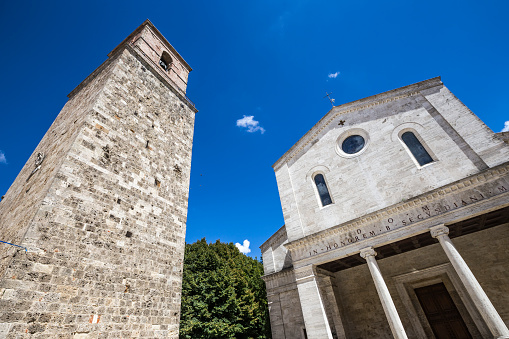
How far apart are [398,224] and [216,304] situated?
10100 mm

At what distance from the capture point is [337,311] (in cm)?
1070

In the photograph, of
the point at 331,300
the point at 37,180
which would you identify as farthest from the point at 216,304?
the point at 37,180

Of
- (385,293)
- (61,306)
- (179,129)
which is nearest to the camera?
(61,306)

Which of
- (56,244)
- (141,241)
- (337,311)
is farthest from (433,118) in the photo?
Result: (56,244)

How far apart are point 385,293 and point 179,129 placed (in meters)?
10.2

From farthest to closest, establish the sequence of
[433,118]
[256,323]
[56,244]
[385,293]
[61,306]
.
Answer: [256,323] < [433,118] < [385,293] < [56,244] < [61,306]

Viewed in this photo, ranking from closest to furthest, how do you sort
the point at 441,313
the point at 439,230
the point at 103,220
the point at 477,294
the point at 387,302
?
1. the point at 103,220
2. the point at 477,294
3. the point at 439,230
4. the point at 387,302
5. the point at 441,313

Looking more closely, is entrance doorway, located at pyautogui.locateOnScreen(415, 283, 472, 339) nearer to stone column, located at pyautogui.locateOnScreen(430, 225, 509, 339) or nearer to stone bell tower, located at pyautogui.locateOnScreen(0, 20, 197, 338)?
stone column, located at pyautogui.locateOnScreen(430, 225, 509, 339)

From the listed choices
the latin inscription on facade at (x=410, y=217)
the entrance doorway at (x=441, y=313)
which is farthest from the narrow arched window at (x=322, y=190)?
the entrance doorway at (x=441, y=313)

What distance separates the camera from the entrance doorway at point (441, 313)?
916 cm

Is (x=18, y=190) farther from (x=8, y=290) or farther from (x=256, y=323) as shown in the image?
(x=256, y=323)

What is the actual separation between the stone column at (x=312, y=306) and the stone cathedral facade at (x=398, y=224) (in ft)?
0.12

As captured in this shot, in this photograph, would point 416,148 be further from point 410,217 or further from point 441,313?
point 441,313

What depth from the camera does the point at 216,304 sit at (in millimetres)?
12867
